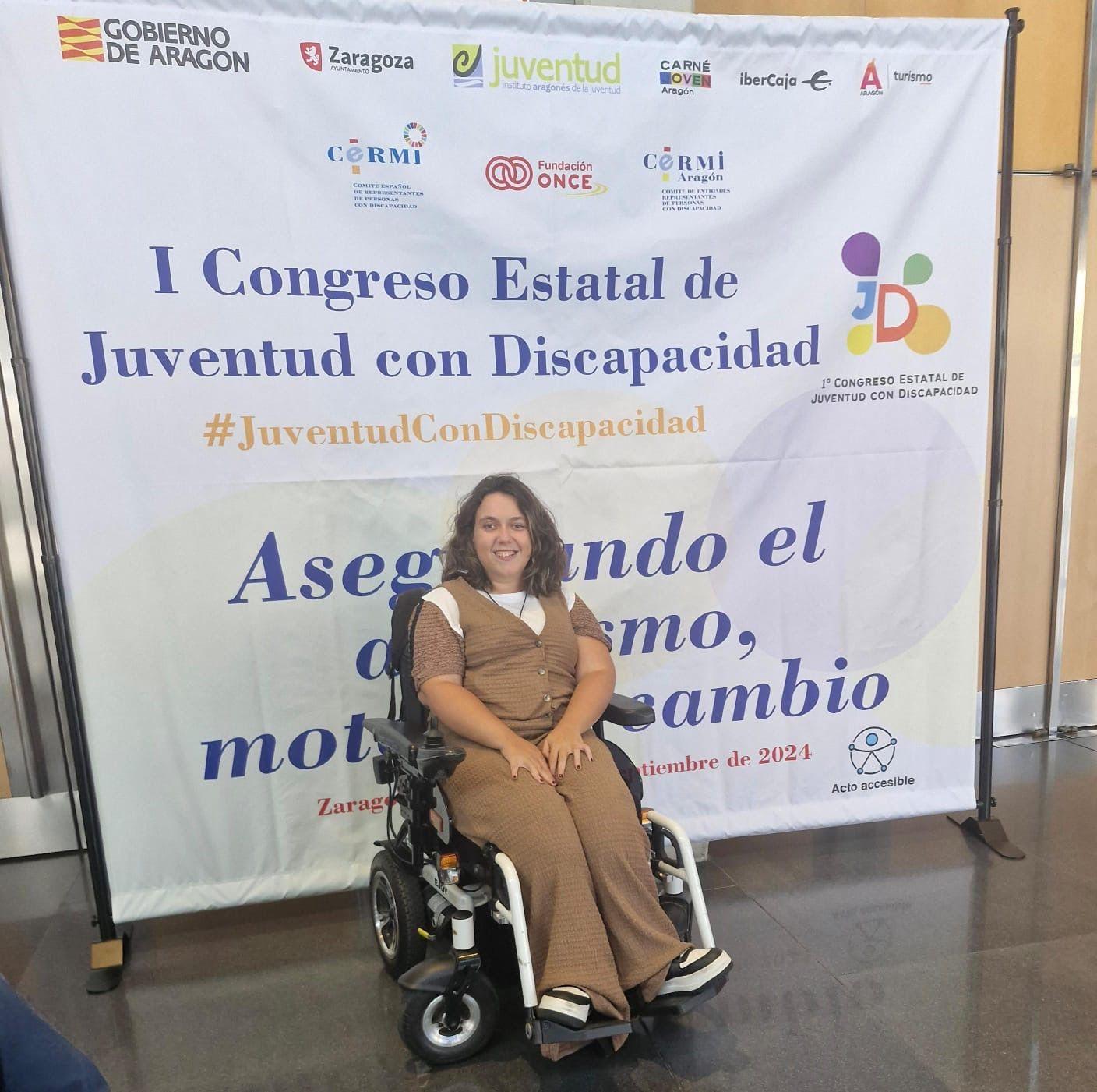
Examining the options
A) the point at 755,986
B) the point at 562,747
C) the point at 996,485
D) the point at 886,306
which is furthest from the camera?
the point at 996,485

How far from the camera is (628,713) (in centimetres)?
216

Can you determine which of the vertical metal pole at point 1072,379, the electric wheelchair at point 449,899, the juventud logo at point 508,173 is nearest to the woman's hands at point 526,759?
the electric wheelchair at point 449,899

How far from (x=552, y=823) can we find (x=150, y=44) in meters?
2.09

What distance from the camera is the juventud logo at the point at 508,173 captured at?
94.5 inches

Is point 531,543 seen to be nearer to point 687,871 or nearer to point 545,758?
point 545,758

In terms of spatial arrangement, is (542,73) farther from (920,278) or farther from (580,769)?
(580,769)

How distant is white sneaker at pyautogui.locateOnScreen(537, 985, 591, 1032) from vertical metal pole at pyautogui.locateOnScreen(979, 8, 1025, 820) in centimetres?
181

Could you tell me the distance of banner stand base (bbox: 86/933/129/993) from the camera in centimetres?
222

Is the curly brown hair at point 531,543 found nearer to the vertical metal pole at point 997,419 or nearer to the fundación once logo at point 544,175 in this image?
the fundación once logo at point 544,175

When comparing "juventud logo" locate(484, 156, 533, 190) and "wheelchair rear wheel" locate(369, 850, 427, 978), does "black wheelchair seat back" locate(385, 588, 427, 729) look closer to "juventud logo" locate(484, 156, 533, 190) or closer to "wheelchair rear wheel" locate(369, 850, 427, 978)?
"wheelchair rear wheel" locate(369, 850, 427, 978)

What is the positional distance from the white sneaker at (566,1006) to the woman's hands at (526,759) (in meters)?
0.42

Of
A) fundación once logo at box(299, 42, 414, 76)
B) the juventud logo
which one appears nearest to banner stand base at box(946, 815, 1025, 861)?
the juventud logo

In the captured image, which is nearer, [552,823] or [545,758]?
[552,823]

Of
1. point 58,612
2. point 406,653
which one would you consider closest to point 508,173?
point 406,653
